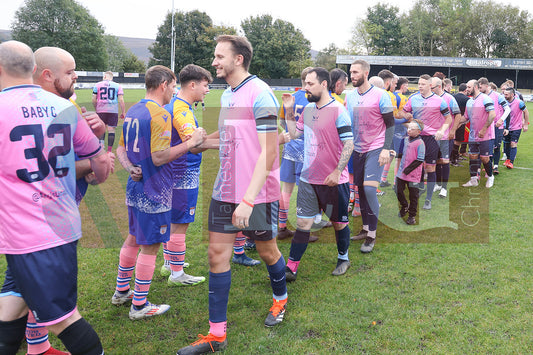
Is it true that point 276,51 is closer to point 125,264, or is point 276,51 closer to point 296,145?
point 296,145

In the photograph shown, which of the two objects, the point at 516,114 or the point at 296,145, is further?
the point at 516,114

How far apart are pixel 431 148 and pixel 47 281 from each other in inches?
274

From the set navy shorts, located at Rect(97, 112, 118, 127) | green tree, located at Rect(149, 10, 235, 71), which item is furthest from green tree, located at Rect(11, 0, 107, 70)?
navy shorts, located at Rect(97, 112, 118, 127)

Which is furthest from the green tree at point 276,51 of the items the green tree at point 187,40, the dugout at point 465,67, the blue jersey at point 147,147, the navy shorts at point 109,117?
the blue jersey at point 147,147

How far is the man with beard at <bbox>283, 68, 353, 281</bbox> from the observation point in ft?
Answer: 14.1

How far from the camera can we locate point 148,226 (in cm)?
350

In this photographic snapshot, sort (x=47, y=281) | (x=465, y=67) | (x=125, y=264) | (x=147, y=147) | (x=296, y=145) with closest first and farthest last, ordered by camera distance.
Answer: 1. (x=47, y=281)
2. (x=147, y=147)
3. (x=125, y=264)
4. (x=296, y=145)
5. (x=465, y=67)

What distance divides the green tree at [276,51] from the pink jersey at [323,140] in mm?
67139

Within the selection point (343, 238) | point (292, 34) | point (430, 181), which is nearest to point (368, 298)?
point (343, 238)

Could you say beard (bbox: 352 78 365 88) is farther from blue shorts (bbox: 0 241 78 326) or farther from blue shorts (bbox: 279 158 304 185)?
blue shorts (bbox: 0 241 78 326)

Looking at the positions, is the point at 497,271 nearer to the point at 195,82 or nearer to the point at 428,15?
the point at 195,82

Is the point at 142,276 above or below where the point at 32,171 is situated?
below

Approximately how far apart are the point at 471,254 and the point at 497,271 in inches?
21.2

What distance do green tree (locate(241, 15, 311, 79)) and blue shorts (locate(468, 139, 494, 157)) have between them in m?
63.2
